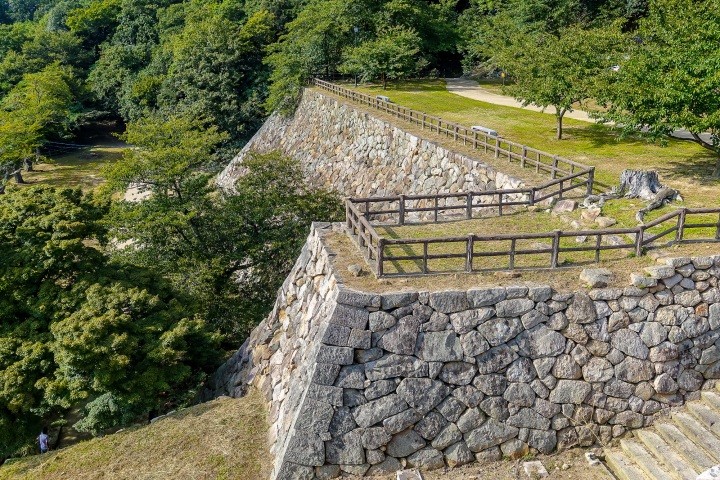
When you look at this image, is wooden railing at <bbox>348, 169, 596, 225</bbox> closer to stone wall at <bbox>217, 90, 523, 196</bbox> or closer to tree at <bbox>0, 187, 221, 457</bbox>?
stone wall at <bbox>217, 90, 523, 196</bbox>

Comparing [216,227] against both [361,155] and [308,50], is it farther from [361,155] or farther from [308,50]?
[308,50]

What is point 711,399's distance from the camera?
970 centimetres

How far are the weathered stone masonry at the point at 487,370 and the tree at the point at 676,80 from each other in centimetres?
560

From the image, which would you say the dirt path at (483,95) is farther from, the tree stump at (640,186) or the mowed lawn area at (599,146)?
the tree stump at (640,186)

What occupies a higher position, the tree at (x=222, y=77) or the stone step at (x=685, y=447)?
the tree at (x=222, y=77)

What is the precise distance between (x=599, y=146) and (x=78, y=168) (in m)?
41.6

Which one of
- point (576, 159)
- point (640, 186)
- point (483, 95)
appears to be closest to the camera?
point (640, 186)

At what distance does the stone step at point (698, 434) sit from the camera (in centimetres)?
852

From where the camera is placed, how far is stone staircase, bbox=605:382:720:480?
27.8 feet

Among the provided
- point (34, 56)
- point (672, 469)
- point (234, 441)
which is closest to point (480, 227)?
point (672, 469)

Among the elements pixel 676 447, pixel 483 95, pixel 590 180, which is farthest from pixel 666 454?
pixel 483 95

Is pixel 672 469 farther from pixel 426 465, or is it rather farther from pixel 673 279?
pixel 426 465

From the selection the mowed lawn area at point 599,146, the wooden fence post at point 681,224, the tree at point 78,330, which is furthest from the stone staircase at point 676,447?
the tree at point 78,330

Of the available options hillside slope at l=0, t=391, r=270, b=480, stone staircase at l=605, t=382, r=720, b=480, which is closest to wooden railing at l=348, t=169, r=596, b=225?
hillside slope at l=0, t=391, r=270, b=480
